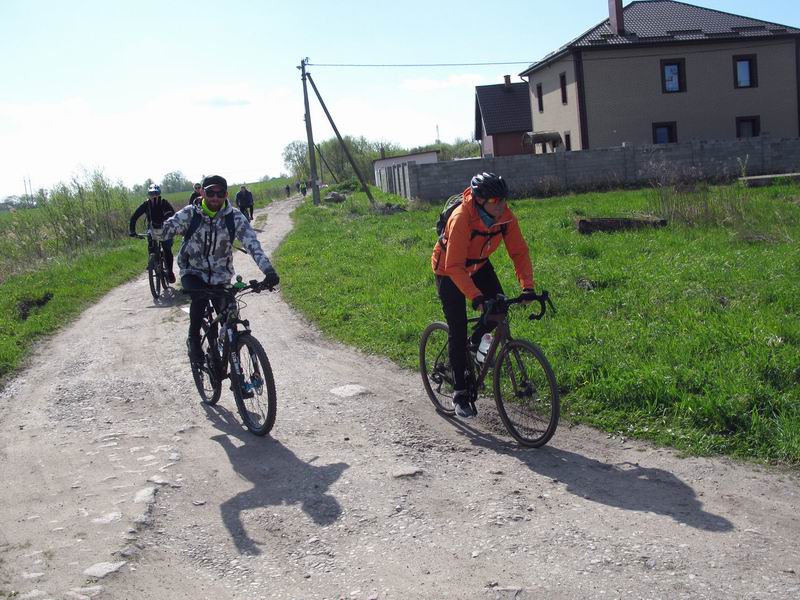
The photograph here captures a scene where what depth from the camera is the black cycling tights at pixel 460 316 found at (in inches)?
217

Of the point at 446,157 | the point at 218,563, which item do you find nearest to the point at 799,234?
the point at 218,563

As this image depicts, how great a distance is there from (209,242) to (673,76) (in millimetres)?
34522

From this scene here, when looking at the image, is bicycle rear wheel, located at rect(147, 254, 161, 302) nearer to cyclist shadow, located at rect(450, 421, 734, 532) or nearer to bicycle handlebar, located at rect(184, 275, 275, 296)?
bicycle handlebar, located at rect(184, 275, 275, 296)

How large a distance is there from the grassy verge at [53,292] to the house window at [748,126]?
2927 cm

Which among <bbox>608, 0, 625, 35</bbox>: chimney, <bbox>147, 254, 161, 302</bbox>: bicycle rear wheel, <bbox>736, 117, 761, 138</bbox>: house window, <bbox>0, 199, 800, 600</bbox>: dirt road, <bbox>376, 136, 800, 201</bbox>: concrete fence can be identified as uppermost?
<bbox>608, 0, 625, 35</bbox>: chimney

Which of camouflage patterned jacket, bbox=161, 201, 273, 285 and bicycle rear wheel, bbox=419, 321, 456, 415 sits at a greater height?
camouflage patterned jacket, bbox=161, 201, 273, 285

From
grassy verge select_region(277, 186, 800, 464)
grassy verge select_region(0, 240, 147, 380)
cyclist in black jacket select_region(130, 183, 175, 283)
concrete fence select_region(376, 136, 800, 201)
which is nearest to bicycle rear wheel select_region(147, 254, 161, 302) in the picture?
cyclist in black jacket select_region(130, 183, 175, 283)

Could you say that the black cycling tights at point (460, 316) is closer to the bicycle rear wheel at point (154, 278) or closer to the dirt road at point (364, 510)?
the dirt road at point (364, 510)

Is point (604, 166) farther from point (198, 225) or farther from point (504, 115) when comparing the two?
point (198, 225)

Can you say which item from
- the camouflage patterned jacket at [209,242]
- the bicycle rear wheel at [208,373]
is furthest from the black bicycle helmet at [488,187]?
the bicycle rear wheel at [208,373]

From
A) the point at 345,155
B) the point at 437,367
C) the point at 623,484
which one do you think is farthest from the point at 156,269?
the point at 345,155

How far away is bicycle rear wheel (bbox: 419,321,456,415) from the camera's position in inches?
237

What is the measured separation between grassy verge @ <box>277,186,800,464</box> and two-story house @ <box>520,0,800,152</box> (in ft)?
66.2

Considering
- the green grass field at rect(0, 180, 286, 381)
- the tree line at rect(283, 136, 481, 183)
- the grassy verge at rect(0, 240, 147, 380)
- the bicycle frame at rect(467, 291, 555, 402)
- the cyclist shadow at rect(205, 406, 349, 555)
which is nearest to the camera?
the cyclist shadow at rect(205, 406, 349, 555)
